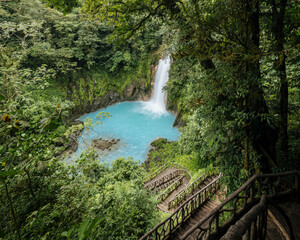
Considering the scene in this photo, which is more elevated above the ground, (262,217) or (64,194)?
(262,217)

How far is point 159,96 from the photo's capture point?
63.2ft

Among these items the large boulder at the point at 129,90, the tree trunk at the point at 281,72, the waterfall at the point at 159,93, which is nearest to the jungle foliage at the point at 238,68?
the tree trunk at the point at 281,72

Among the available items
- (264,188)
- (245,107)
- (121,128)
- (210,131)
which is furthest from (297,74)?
(121,128)

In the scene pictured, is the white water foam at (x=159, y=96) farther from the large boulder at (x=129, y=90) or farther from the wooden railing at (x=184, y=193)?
the wooden railing at (x=184, y=193)

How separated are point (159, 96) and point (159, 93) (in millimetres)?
377

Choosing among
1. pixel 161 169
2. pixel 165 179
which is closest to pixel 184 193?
pixel 165 179

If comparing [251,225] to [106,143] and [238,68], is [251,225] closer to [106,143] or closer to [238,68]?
[238,68]

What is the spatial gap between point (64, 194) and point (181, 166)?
8839 millimetres

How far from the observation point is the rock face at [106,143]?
1308 cm

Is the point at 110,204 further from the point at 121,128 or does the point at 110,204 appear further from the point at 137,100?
the point at 137,100

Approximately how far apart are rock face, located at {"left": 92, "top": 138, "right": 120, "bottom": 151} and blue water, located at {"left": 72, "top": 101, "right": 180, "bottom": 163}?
422 millimetres

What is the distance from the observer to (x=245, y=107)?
121 inches

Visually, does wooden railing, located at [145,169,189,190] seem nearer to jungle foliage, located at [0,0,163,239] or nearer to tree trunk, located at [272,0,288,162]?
jungle foliage, located at [0,0,163,239]

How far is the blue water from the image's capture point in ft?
42.4
